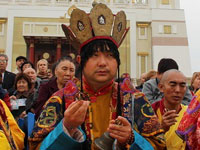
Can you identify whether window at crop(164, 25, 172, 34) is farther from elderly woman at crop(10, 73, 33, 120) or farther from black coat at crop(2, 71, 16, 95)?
elderly woman at crop(10, 73, 33, 120)

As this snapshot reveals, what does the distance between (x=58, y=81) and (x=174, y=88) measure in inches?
64.8

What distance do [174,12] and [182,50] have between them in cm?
311

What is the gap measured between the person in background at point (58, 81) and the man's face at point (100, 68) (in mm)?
1647

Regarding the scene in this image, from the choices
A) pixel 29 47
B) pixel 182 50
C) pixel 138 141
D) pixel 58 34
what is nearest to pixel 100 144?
pixel 138 141

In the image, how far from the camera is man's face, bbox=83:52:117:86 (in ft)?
6.31

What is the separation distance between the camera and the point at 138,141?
5.70 ft

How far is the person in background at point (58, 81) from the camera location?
142 inches

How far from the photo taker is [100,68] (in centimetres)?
192

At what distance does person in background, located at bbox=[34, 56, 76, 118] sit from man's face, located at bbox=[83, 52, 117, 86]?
1.65m

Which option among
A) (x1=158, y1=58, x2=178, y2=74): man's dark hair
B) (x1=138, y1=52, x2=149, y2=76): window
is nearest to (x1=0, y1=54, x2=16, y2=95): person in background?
(x1=158, y1=58, x2=178, y2=74): man's dark hair

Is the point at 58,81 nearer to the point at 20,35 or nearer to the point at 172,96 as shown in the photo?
the point at 172,96

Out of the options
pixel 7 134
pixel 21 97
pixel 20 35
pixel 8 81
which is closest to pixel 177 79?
pixel 7 134

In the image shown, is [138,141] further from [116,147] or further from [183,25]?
[183,25]

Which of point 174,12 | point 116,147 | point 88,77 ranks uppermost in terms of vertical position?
point 174,12
